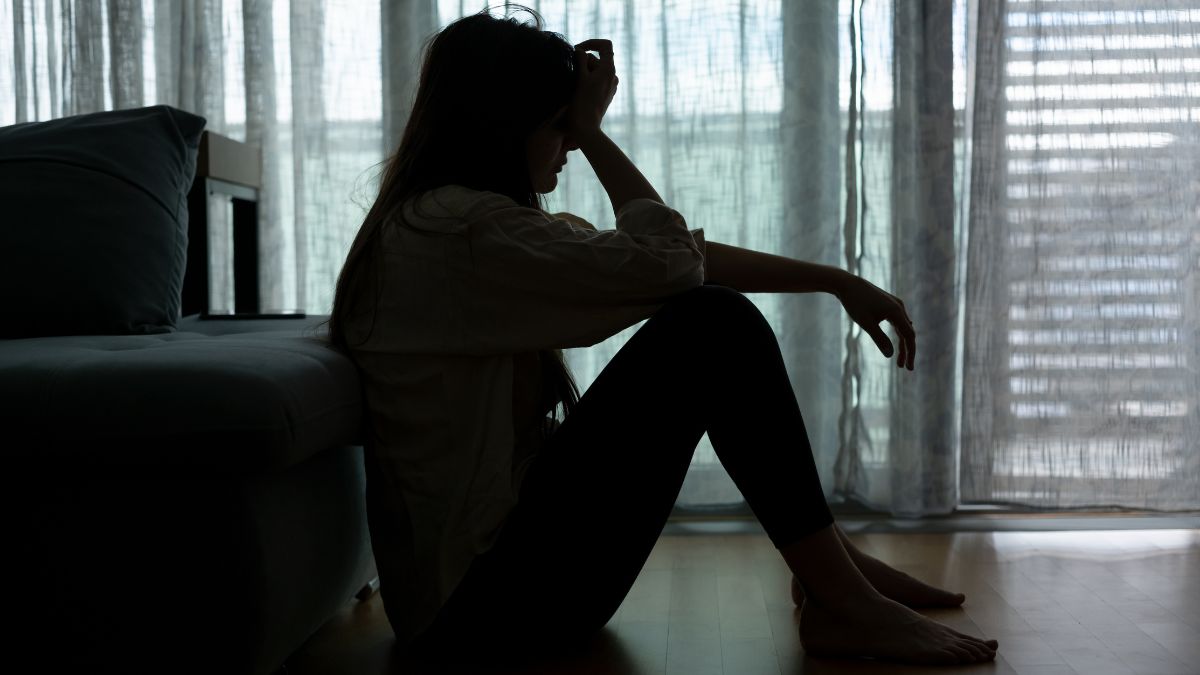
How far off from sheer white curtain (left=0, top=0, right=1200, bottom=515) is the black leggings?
40.5 inches

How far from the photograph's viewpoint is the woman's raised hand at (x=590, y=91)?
1.34 meters

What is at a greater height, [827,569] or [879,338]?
[879,338]

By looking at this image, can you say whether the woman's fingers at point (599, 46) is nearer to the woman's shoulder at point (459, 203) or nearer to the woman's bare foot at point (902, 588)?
the woman's shoulder at point (459, 203)

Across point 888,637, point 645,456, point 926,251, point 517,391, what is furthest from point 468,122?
point 926,251

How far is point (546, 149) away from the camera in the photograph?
1360 millimetres

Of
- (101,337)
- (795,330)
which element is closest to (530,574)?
(101,337)

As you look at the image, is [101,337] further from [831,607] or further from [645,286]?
[831,607]

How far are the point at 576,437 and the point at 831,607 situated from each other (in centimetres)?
38

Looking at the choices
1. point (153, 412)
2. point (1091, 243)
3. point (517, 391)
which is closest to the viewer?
point (153, 412)

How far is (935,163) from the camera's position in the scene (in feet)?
7.32

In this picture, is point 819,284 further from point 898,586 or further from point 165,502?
point 165,502

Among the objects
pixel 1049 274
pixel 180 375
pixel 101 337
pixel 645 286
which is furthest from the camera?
pixel 1049 274

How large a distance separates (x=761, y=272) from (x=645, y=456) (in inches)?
15.3

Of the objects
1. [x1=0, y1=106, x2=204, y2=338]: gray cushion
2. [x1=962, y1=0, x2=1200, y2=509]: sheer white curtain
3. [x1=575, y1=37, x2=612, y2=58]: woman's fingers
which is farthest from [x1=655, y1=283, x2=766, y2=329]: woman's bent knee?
[x1=962, y1=0, x2=1200, y2=509]: sheer white curtain
